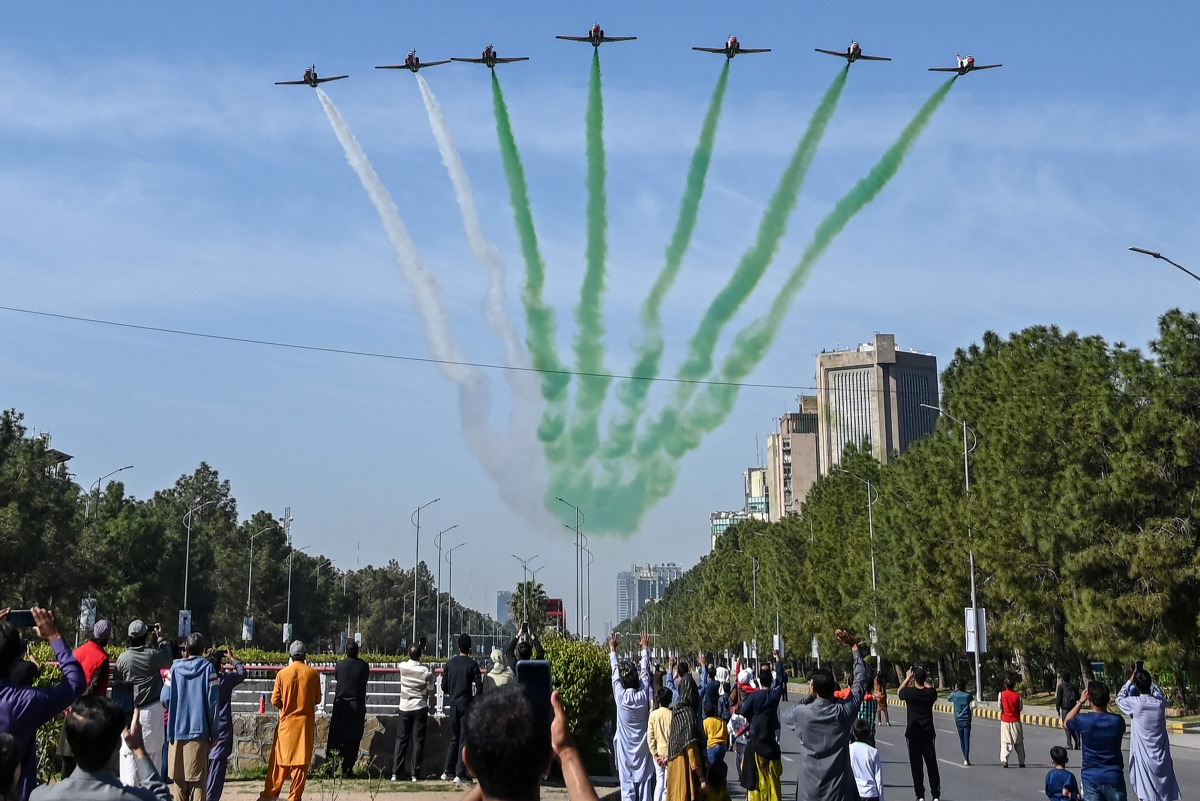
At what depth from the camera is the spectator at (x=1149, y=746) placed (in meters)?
→ 12.0

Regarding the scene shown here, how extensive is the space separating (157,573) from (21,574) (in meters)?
19.6

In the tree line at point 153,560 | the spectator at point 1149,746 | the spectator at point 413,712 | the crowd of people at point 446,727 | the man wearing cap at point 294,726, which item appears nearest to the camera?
the crowd of people at point 446,727

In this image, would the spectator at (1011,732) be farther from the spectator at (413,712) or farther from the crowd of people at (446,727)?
the spectator at (413,712)

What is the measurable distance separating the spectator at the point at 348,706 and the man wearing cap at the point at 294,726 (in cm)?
191

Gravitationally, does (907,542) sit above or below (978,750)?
above

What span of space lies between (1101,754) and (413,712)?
8438 millimetres

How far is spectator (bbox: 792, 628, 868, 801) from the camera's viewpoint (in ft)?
33.6

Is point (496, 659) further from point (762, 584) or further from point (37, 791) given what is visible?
point (762, 584)

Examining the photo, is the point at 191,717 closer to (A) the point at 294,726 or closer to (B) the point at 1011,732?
(A) the point at 294,726

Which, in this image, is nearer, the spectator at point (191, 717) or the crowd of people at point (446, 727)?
the crowd of people at point (446, 727)

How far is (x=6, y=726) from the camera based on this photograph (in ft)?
22.3

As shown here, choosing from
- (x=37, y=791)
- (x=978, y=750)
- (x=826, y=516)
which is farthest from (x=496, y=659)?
(x=826, y=516)

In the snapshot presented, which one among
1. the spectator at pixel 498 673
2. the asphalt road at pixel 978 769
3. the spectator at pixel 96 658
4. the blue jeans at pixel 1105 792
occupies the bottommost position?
the asphalt road at pixel 978 769

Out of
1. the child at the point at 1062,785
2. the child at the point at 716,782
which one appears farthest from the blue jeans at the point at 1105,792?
the child at the point at 716,782
